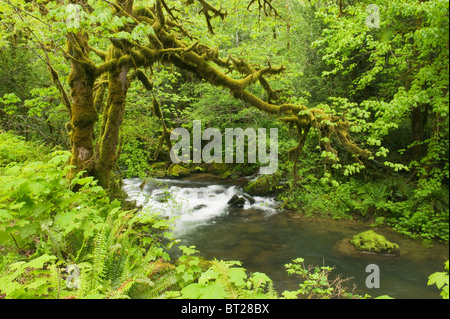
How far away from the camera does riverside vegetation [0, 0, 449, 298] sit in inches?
94.9

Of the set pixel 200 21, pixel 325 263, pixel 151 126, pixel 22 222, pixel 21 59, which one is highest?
pixel 200 21

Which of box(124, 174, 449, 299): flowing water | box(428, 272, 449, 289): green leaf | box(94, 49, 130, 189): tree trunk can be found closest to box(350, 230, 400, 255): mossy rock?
box(124, 174, 449, 299): flowing water

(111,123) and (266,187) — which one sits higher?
(111,123)

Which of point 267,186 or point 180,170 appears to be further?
point 180,170

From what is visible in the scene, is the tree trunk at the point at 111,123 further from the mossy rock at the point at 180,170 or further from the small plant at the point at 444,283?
the mossy rock at the point at 180,170

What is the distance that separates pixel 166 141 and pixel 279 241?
523 cm

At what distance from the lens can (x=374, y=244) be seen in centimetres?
721

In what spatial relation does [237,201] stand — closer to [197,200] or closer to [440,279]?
[197,200]

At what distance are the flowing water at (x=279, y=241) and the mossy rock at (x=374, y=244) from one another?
0.21 metres

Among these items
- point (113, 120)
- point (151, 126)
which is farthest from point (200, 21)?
point (113, 120)

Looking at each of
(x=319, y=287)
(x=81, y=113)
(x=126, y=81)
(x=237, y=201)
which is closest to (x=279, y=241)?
(x=237, y=201)

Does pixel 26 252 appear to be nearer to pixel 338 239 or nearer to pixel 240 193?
pixel 338 239
